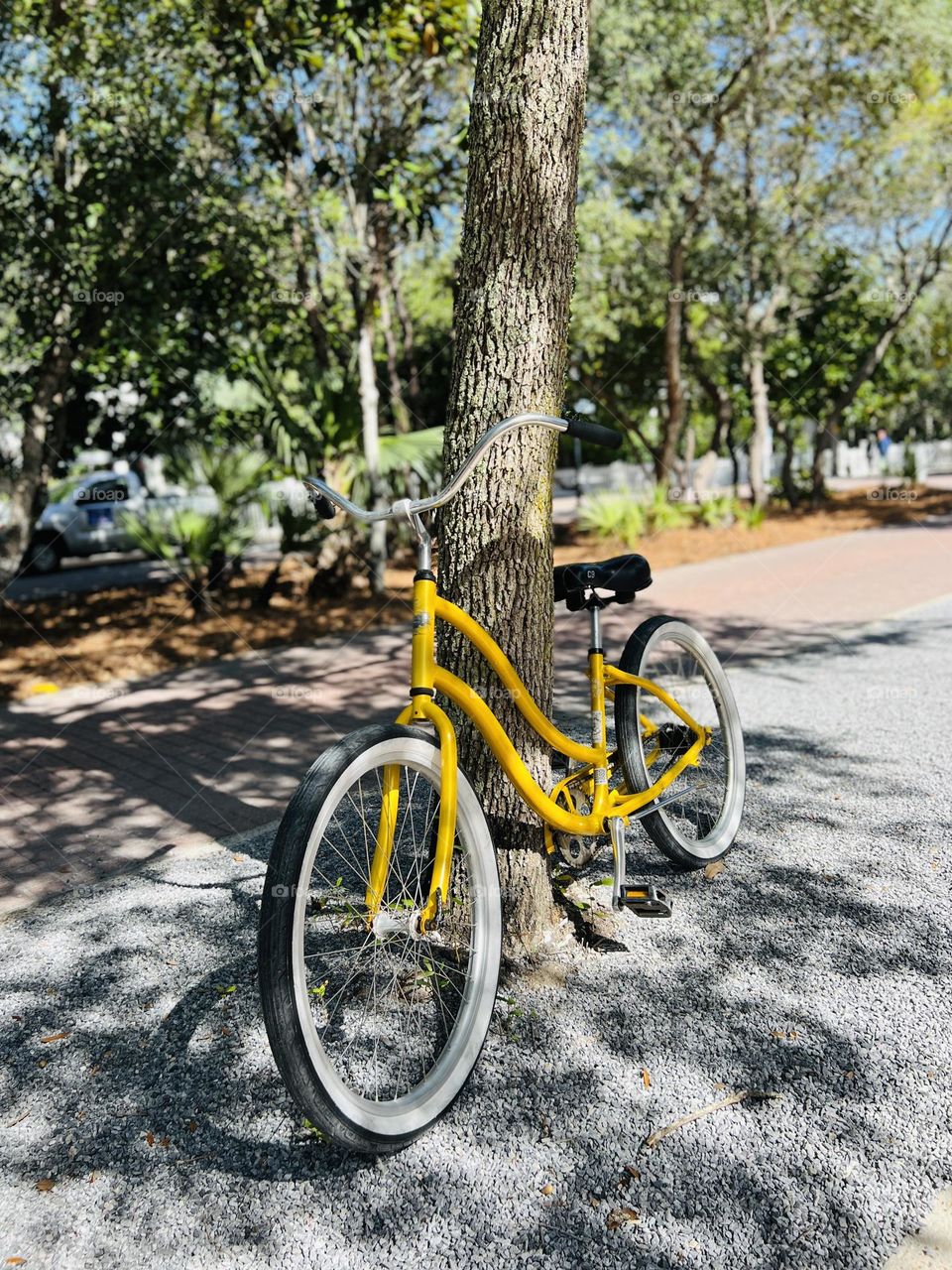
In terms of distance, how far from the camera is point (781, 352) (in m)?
28.2

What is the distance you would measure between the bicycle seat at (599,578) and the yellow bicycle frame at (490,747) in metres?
0.19

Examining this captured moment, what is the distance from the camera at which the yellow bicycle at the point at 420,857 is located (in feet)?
7.27

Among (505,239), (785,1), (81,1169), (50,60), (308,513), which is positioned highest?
(785,1)

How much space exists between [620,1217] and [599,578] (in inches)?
69.3

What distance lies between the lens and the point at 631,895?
10.2 ft

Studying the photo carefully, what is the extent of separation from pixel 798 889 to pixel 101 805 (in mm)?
3253

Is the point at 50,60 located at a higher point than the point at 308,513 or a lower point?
higher

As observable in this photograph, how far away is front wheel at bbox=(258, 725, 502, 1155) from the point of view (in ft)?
7.18

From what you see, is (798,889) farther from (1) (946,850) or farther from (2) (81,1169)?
(2) (81,1169)

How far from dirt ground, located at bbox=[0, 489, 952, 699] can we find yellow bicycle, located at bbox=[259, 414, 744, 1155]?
565 centimetres

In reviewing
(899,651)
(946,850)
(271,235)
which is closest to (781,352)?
(271,235)

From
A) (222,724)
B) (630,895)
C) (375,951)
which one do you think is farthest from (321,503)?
(222,724)

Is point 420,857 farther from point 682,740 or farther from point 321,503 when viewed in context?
point 682,740

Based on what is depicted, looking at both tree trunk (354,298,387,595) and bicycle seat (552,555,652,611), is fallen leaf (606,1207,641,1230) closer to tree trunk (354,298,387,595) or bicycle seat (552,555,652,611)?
bicycle seat (552,555,652,611)
